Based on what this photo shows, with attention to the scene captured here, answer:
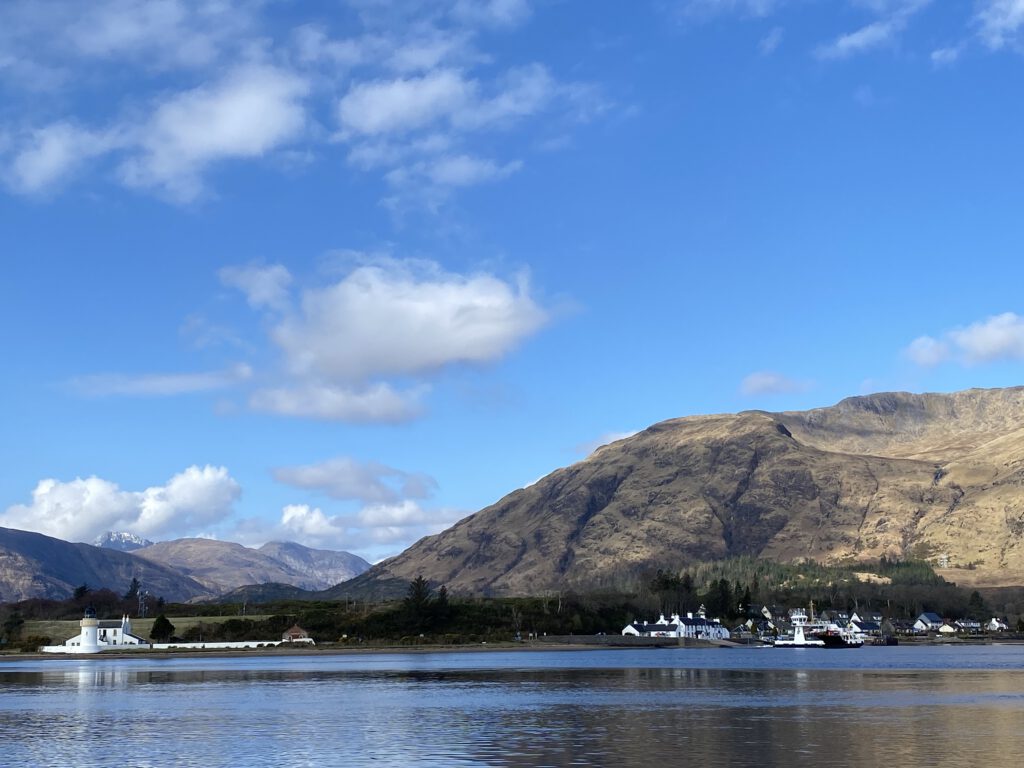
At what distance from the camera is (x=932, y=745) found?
49188 millimetres

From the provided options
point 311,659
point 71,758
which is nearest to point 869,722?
point 71,758

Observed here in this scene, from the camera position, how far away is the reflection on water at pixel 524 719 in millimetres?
48281

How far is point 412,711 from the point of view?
245ft

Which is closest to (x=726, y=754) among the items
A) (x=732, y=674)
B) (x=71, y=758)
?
(x=71, y=758)

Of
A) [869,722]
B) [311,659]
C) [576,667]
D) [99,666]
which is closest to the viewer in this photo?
[869,722]

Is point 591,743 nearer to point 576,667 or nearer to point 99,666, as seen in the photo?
point 576,667

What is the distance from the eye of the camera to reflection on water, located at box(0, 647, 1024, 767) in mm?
48281

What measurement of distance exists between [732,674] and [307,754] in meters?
83.0

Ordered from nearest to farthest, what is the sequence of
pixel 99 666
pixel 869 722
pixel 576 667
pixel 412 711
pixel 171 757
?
pixel 171 757, pixel 869 722, pixel 412 711, pixel 576 667, pixel 99 666

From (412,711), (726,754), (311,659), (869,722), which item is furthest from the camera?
(311,659)

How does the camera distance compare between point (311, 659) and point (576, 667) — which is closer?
point (576, 667)

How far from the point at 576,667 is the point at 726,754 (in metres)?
99.8

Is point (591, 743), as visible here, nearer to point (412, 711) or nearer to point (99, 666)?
point (412, 711)

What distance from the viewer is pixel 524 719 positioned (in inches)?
2596
